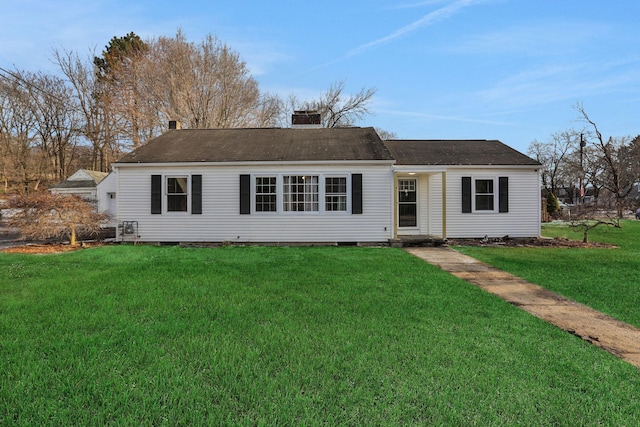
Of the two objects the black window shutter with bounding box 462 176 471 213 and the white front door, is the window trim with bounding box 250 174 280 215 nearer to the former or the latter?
the white front door

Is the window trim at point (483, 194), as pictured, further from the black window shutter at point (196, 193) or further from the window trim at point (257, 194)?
the black window shutter at point (196, 193)

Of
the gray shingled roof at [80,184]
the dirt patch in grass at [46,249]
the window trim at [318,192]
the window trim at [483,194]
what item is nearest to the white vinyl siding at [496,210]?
the window trim at [483,194]

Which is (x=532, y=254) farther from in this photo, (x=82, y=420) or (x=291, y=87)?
(x=291, y=87)

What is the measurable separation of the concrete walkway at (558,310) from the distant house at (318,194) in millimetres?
4151

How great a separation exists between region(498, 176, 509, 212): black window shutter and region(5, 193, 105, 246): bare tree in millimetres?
14595

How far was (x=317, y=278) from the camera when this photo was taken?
6.40 metres

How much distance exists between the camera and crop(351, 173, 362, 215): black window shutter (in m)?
11.5

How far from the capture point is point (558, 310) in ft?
15.5

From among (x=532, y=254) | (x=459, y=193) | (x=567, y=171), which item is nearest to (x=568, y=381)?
(x=532, y=254)

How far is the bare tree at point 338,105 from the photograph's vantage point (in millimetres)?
27156

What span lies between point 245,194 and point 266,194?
2.37 ft

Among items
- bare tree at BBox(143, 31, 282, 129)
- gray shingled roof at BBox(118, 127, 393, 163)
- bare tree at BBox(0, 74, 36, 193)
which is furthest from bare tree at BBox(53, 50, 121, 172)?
gray shingled roof at BBox(118, 127, 393, 163)

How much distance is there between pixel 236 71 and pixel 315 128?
11945mm

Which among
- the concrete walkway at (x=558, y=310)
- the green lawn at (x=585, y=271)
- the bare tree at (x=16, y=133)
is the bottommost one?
the concrete walkway at (x=558, y=310)
